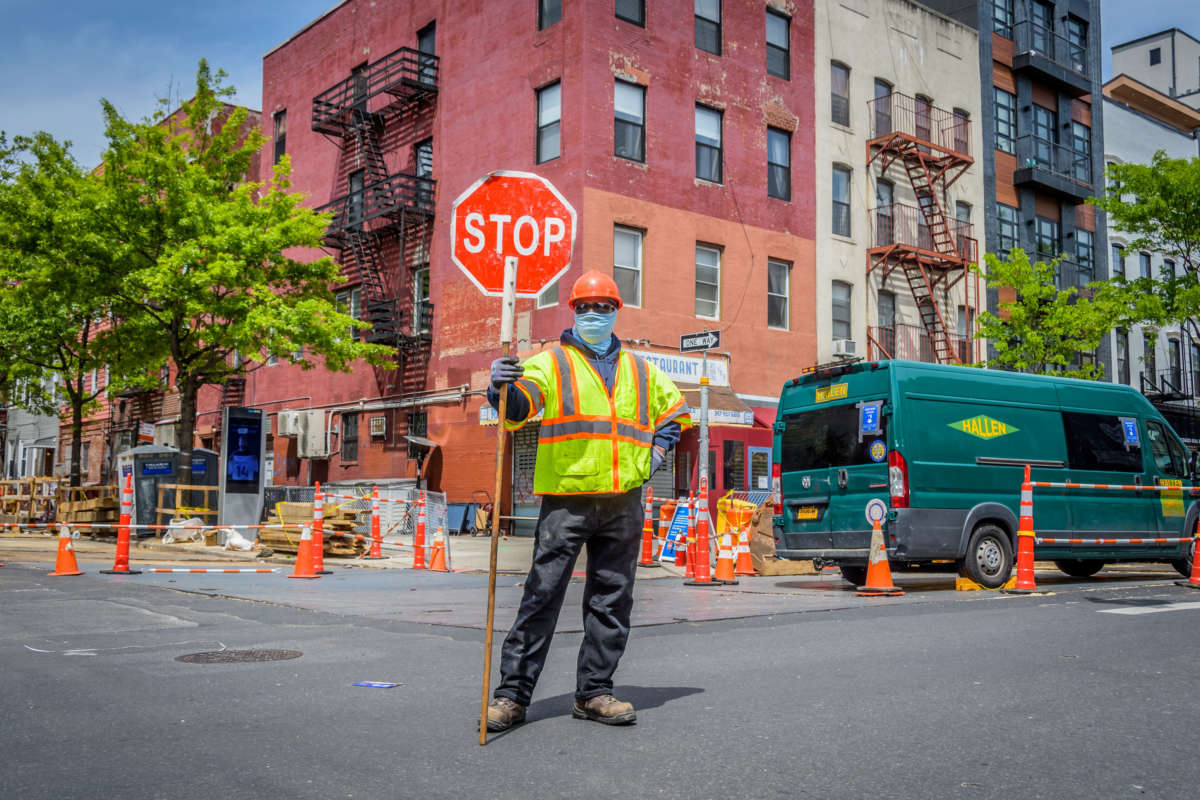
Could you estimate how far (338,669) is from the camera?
6.22 meters

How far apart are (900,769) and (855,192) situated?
2644cm

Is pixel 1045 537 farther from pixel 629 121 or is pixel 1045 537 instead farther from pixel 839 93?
pixel 839 93

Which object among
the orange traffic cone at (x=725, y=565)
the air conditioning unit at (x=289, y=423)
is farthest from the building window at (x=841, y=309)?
the orange traffic cone at (x=725, y=565)

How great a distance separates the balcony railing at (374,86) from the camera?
89.7 feet

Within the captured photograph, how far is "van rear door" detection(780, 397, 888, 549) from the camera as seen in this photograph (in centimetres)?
1225

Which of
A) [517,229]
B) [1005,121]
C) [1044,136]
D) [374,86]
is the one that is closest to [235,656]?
[517,229]

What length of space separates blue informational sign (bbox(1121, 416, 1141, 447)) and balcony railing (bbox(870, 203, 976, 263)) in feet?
50.4

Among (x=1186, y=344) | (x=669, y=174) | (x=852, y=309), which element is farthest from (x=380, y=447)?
(x=1186, y=344)

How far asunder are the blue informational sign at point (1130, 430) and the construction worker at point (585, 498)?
36.7 feet

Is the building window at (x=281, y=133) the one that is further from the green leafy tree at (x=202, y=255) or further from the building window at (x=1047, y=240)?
the building window at (x=1047, y=240)

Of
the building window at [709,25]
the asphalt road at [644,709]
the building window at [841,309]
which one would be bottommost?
the asphalt road at [644,709]

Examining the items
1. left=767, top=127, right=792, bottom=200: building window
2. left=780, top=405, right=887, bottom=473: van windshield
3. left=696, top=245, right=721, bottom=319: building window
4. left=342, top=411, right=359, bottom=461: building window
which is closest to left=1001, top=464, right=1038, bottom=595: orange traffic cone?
left=780, top=405, right=887, bottom=473: van windshield

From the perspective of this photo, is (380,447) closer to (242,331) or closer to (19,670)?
(242,331)

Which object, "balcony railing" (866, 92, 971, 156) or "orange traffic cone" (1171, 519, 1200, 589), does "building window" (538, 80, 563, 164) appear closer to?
"balcony railing" (866, 92, 971, 156)
